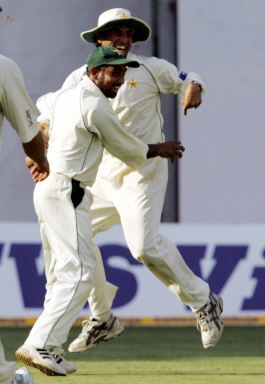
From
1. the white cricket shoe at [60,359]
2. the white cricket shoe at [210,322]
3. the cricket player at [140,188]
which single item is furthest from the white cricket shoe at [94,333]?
the white cricket shoe at [60,359]

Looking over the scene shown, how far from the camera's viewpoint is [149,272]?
28.2 ft

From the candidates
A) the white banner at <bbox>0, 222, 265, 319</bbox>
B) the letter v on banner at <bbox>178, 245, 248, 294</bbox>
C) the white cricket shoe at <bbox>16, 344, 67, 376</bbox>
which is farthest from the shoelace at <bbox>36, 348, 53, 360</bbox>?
the letter v on banner at <bbox>178, 245, 248, 294</bbox>

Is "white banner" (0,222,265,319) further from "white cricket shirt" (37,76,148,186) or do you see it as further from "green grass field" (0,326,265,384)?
"white cricket shirt" (37,76,148,186)

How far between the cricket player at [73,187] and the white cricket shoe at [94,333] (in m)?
0.92

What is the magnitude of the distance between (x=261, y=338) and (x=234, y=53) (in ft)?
10.4

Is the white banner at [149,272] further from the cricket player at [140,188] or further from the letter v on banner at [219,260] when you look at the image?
the cricket player at [140,188]

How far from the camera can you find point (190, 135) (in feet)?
33.6

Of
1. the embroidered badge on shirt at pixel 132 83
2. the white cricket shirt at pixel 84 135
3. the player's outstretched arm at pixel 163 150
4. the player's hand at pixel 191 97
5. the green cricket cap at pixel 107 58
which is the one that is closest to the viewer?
the white cricket shirt at pixel 84 135

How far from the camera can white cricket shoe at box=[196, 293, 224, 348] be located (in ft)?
21.5

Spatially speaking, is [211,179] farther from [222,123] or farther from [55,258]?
[55,258]

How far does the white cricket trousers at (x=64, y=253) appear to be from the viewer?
5441 millimetres

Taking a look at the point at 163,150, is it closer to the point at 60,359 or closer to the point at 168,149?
the point at 168,149

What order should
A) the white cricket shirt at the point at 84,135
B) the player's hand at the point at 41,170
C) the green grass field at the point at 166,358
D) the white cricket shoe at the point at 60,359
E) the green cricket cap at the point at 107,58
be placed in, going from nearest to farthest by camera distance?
the player's hand at the point at 41,170 → the white cricket shoe at the point at 60,359 → the white cricket shirt at the point at 84,135 → the green cricket cap at the point at 107,58 → the green grass field at the point at 166,358

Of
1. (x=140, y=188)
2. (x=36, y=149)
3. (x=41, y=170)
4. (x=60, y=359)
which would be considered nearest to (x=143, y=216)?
(x=140, y=188)
